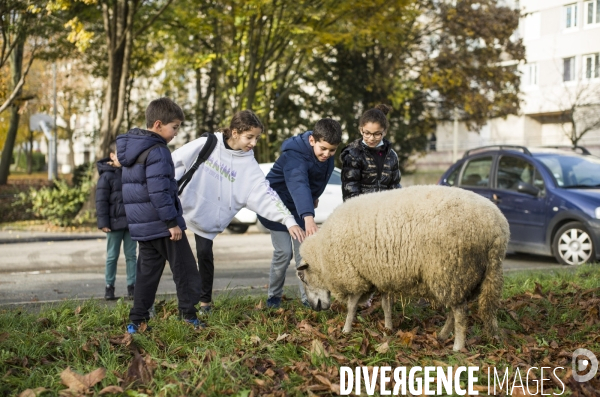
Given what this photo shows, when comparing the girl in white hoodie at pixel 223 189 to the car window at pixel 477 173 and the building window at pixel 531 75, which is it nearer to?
the car window at pixel 477 173

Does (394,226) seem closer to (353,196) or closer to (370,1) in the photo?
(353,196)

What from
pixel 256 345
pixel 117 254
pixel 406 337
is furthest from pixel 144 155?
pixel 117 254

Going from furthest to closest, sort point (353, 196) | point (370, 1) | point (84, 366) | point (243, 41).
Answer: point (243, 41)
point (370, 1)
point (353, 196)
point (84, 366)

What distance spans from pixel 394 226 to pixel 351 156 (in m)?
1.40

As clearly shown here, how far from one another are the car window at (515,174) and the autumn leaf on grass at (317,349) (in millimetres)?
7422

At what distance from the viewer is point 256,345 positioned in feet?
16.9

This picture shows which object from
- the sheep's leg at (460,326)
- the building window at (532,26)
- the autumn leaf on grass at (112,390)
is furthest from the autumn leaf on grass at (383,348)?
the building window at (532,26)

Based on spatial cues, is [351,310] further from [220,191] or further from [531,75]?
[531,75]

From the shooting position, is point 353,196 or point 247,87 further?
point 247,87

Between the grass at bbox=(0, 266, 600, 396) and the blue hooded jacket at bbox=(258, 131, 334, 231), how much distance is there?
0.97 meters

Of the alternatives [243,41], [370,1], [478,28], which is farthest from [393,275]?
[478,28]

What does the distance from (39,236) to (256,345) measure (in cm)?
1244

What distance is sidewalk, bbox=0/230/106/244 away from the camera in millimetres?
15685

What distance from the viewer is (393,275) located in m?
5.43
